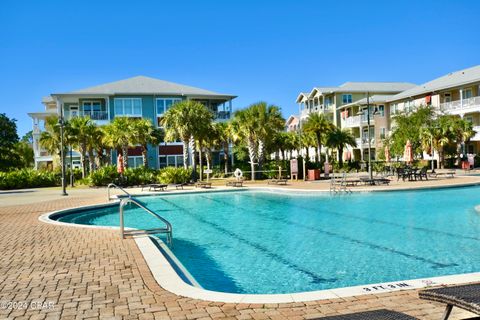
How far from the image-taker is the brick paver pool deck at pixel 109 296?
4863 millimetres

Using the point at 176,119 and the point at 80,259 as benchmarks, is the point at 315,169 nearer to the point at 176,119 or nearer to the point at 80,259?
the point at 176,119

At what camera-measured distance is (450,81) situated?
149 feet

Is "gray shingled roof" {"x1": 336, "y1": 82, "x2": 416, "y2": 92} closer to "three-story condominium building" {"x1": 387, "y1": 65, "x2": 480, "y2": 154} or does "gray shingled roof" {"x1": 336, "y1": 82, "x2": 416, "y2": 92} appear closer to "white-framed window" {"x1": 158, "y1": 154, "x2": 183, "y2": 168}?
"three-story condominium building" {"x1": 387, "y1": 65, "x2": 480, "y2": 154}

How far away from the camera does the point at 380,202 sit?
60.6 ft

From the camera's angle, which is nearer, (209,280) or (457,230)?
(209,280)

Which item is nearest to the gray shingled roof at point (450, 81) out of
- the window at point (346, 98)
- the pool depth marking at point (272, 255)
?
the window at point (346, 98)

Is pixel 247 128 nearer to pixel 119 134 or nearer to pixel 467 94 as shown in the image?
pixel 119 134

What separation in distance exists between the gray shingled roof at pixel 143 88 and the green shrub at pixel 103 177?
17.0 metres

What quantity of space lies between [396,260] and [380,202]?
10077 mm

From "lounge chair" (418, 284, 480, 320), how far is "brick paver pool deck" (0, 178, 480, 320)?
0.99m

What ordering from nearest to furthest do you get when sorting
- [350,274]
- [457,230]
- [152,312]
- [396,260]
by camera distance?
[152,312], [350,274], [396,260], [457,230]

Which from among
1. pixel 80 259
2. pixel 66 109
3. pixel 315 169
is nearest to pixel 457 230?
pixel 80 259

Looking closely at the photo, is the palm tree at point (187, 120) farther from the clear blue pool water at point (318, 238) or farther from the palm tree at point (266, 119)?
the clear blue pool water at point (318, 238)

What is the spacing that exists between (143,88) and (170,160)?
8.89 metres
